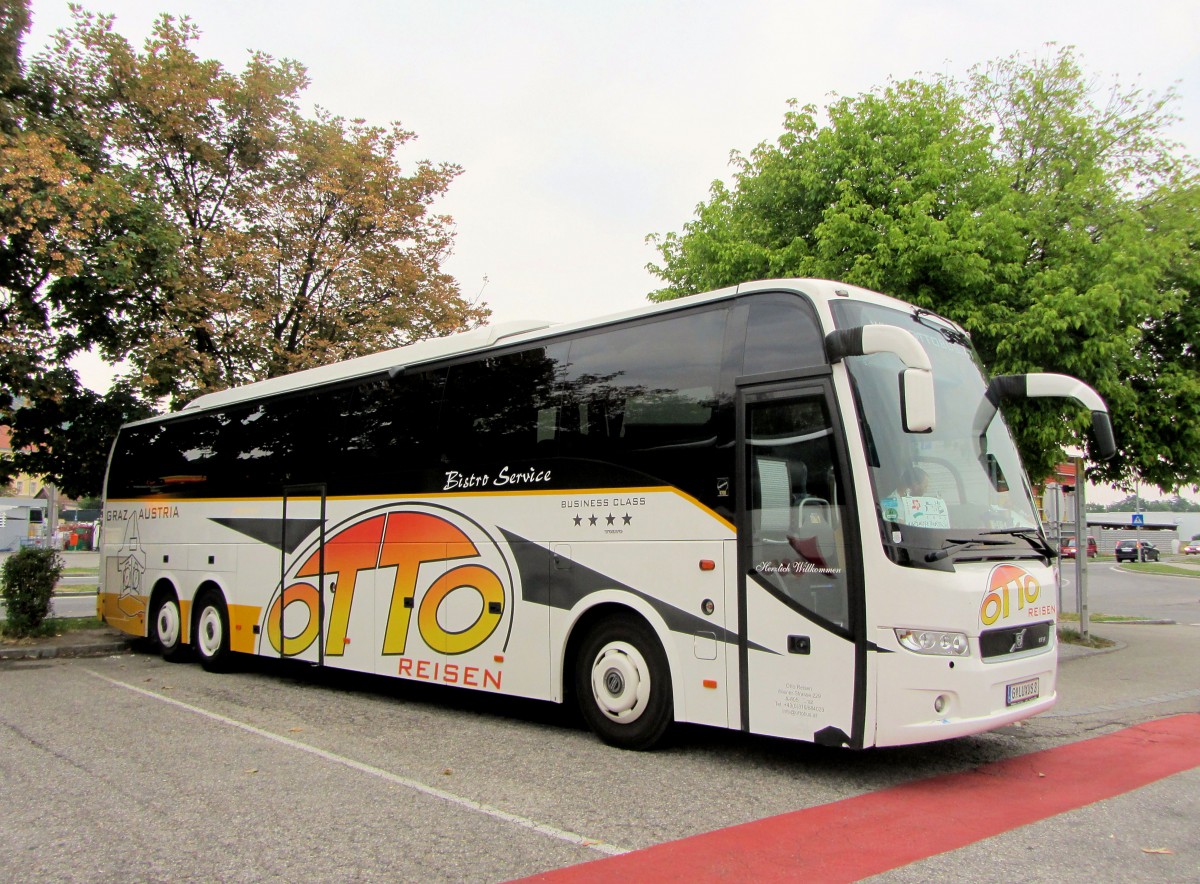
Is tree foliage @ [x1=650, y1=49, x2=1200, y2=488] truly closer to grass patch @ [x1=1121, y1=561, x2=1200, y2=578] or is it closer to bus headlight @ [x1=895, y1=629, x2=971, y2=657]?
bus headlight @ [x1=895, y1=629, x2=971, y2=657]

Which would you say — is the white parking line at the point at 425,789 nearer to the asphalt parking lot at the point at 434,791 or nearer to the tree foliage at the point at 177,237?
the asphalt parking lot at the point at 434,791

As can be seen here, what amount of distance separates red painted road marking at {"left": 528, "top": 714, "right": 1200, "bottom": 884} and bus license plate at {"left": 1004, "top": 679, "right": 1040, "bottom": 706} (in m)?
0.57

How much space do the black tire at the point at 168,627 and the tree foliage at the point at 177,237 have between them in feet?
11.5

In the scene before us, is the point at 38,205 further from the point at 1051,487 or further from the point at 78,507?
the point at 78,507

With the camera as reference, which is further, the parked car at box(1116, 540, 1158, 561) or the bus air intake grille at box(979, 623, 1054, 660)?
the parked car at box(1116, 540, 1158, 561)

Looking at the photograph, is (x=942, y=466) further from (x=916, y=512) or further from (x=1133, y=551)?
(x=1133, y=551)

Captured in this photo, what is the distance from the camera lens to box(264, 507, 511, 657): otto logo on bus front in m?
8.70

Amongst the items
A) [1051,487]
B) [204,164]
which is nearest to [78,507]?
[204,164]

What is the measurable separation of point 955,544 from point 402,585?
5.53 m

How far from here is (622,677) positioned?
7.35 m

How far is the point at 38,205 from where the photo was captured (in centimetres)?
1188

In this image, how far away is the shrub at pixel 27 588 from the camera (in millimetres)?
14297

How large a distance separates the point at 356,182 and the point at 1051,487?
13.6 metres

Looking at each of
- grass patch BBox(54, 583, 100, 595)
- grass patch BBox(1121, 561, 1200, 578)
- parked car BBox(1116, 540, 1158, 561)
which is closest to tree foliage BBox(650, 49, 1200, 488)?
grass patch BBox(54, 583, 100, 595)
